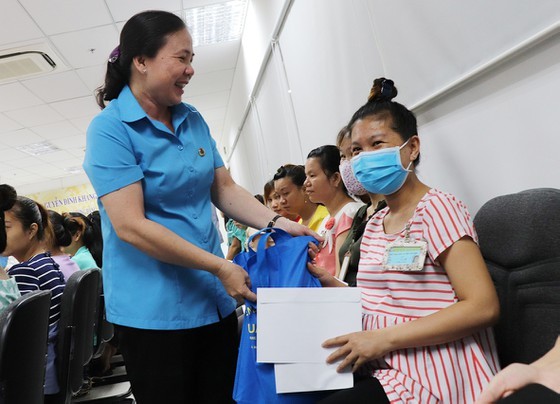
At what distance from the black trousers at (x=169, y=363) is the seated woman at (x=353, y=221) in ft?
1.86

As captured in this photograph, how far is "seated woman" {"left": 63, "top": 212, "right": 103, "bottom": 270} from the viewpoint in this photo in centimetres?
347

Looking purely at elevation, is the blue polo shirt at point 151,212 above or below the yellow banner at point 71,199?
below

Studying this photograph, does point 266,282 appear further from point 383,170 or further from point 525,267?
point 525,267

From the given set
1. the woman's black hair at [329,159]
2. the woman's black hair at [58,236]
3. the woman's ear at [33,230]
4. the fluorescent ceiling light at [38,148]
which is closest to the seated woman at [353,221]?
the woman's black hair at [329,159]

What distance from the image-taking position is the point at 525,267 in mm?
947

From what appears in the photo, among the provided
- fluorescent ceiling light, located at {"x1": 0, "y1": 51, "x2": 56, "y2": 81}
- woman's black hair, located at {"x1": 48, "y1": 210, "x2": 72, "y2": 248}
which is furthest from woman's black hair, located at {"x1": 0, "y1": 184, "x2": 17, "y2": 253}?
fluorescent ceiling light, located at {"x1": 0, "y1": 51, "x2": 56, "y2": 81}

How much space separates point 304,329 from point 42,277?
5.19 feet

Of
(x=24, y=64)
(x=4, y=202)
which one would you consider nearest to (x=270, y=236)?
(x=4, y=202)

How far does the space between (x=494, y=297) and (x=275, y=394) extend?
0.54 m

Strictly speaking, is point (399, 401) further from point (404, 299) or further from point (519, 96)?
point (519, 96)

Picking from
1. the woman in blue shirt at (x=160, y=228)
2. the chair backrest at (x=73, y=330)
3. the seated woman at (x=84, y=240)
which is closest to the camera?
the woman in blue shirt at (x=160, y=228)

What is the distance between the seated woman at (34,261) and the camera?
1950mm

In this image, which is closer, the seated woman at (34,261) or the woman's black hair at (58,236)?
the seated woman at (34,261)

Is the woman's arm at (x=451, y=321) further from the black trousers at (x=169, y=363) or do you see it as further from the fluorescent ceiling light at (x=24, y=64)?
the fluorescent ceiling light at (x=24, y=64)
